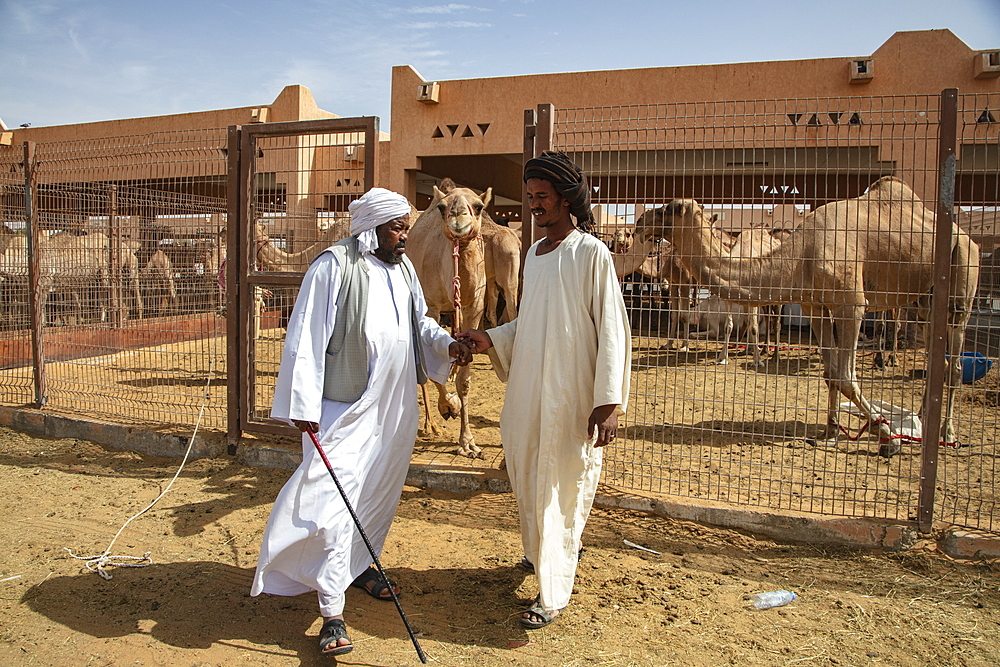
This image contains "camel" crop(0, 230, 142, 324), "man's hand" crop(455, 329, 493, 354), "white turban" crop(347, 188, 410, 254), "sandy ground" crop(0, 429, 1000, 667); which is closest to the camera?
"sandy ground" crop(0, 429, 1000, 667)

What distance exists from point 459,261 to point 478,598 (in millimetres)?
2982

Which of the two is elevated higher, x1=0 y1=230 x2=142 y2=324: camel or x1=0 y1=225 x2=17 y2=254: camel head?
x1=0 y1=225 x2=17 y2=254: camel head

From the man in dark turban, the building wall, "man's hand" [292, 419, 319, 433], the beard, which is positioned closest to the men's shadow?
the man in dark turban

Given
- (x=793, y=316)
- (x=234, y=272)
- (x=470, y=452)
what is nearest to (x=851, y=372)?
(x=793, y=316)

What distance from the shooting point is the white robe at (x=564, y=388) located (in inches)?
127

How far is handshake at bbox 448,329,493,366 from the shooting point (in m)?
3.71

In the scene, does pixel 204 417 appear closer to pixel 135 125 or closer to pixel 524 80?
pixel 524 80

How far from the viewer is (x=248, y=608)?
3.53m

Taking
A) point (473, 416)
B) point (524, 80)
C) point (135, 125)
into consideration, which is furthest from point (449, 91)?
point (473, 416)

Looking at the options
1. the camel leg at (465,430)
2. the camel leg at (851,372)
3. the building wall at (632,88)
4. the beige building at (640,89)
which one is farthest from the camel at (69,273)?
the building wall at (632,88)

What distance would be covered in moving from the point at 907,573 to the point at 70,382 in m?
8.25

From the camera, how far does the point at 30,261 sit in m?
6.91

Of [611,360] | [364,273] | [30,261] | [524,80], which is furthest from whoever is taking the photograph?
[524,80]

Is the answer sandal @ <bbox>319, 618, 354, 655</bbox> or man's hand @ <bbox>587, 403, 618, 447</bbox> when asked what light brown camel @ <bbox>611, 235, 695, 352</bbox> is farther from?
sandal @ <bbox>319, 618, 354, 655</bbox>
